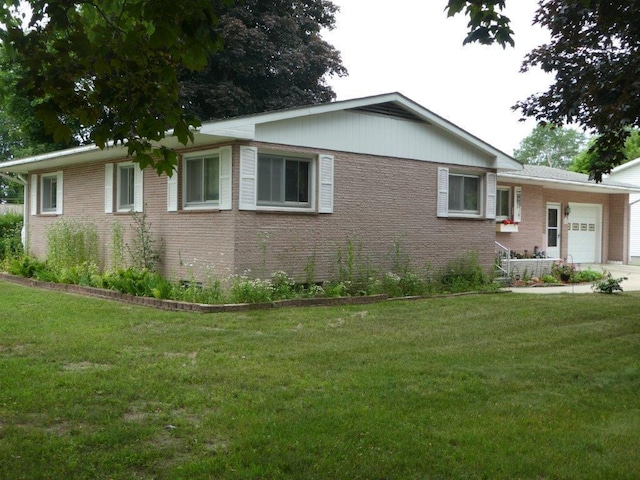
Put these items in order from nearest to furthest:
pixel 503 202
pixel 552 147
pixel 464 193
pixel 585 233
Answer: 1. pixel 464 193
2. pixel 503 202
3. pixel 585 233
4. pixel 552 147

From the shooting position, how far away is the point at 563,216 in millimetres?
23812

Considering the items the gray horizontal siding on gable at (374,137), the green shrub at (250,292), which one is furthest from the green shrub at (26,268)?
the gray horizontal siding on gable at (374,137)

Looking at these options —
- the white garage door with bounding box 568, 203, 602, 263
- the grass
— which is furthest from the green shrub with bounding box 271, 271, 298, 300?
the white garage door with bounding box 568, 203, 602, 263

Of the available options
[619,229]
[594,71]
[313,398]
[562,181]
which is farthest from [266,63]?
[313,398]

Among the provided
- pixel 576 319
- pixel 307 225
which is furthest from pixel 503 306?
pixel 307 225

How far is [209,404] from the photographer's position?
222 inches

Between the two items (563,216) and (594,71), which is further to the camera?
(563,216)

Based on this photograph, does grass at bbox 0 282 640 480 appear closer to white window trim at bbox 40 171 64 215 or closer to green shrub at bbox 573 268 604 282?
green shrub at bbox 573 268 604 282

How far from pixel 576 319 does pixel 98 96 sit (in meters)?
8.54

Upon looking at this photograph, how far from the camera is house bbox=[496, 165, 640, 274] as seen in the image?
21469 mm

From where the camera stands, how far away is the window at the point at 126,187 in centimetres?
1577

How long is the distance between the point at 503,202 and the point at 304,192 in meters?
9.87

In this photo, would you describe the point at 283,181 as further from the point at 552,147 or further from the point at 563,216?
the point at 552,147

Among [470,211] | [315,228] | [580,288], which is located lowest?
[580,288]
